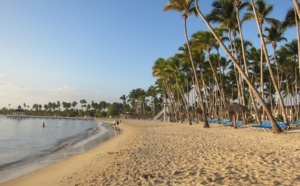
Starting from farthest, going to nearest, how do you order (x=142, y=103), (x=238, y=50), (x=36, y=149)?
(x=142, y=103), (x=238, y=50), (x=36, y=149)

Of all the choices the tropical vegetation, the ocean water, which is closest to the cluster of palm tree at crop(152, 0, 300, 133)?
the tropical vegetation

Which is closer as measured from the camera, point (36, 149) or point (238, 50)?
point (36, 149)

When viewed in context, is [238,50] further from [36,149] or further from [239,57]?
[36,149]

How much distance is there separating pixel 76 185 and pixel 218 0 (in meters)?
24.2

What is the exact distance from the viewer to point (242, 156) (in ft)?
31.3

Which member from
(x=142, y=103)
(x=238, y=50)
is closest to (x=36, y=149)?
(x=238, y=50)

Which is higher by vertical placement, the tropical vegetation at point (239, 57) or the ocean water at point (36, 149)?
the tropical vegetation at point (239, 57)

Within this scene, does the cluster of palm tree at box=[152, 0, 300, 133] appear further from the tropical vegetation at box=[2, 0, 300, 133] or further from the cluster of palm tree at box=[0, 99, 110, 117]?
the cluster of palm tree at box=[0, 99, 110, 117]

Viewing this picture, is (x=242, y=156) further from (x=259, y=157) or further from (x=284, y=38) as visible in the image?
(x=284, y=38)

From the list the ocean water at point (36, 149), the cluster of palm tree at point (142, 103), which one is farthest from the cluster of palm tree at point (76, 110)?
the ocean water at point (36, 149)

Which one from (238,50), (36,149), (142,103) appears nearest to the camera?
(36,149)

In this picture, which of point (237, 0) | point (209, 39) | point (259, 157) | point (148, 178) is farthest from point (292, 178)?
point (209, 39)

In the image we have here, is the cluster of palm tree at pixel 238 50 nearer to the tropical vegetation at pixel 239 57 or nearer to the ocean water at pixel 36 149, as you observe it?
the tropical vegetation at pixel 239 57

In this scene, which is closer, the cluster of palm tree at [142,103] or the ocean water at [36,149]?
the ocean water at [36,149]
